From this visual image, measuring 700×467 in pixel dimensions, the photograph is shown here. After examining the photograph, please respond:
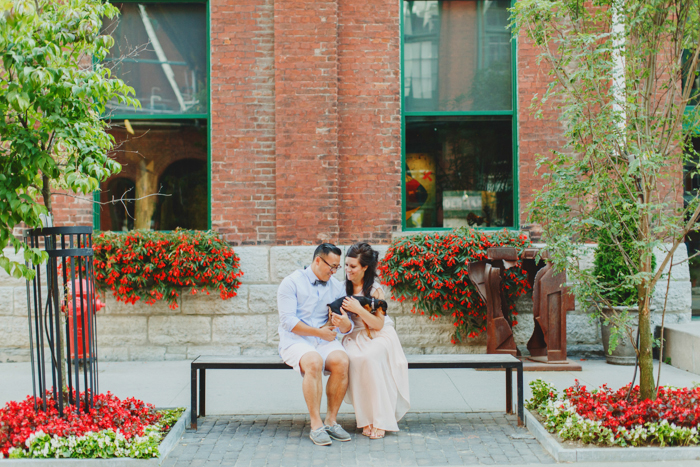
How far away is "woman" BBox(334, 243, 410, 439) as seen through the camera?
4.82m

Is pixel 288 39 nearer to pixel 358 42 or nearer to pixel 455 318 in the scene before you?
pixel 358 42

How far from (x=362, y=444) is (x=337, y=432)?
0.22 meters

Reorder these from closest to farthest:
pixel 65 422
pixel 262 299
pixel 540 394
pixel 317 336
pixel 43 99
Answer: pixel 43 99 < pixel 65 422 < pixel 317 336 < pixel 540 394 < pixel 262 299

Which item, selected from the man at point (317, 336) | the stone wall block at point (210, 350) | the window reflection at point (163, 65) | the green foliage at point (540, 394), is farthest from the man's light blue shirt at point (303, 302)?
the window reflection at point (163, 65)

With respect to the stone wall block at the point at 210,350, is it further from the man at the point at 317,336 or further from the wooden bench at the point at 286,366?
the man at the point at 317,336

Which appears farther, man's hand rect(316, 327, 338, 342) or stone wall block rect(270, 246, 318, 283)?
stone wall block rect(270, 246, 318, 283)

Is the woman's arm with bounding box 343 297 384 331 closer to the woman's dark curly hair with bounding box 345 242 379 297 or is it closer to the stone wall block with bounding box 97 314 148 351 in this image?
the woman's dark curly hair with bounding box 345 242 379 297

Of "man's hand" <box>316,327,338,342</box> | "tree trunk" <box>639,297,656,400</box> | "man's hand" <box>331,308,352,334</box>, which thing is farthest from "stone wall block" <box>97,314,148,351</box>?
"tree trunk" <box>639,297,656,400</box>

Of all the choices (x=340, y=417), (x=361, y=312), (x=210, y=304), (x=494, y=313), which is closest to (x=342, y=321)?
(x=361, y=312)

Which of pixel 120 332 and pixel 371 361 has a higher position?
pixel 371 361

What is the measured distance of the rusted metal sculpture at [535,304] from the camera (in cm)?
703

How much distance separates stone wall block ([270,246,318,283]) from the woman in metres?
2.79

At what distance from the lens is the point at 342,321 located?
4871 millimetres

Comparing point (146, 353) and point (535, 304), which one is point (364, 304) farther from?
point (146, 353)
